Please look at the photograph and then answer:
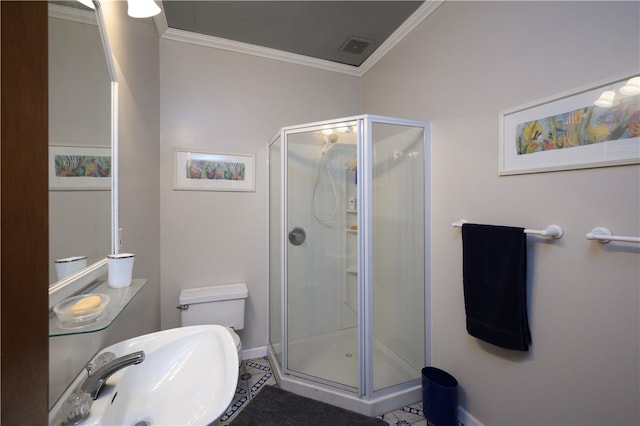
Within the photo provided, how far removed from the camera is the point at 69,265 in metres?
0.74

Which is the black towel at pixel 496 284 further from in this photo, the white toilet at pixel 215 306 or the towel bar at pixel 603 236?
the white toilet at pixel 215 306

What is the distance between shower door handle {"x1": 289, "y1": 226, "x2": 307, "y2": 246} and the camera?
2.01m

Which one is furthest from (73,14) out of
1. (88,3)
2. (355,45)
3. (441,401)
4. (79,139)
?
(441,401)

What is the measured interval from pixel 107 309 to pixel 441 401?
1.69 meters

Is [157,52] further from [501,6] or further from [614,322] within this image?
[614,322]

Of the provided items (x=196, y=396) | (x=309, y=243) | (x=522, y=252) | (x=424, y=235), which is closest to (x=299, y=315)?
(x=309, y=243)

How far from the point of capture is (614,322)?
0.94 meters

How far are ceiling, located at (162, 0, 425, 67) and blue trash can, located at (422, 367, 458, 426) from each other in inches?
96.4

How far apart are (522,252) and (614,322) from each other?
36cm

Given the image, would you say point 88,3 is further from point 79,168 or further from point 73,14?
point 79,168

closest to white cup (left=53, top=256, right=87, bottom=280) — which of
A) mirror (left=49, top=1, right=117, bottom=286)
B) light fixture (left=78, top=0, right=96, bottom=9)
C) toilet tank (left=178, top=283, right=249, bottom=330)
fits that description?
mirror (left=49, top=1, right=117, bottom=286)

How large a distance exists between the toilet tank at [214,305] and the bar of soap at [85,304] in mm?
1266

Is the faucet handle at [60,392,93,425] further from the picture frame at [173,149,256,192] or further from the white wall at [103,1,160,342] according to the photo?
the picture frame at [173,149,256,192]

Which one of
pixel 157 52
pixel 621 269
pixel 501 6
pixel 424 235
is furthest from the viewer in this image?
pixel 157 52
